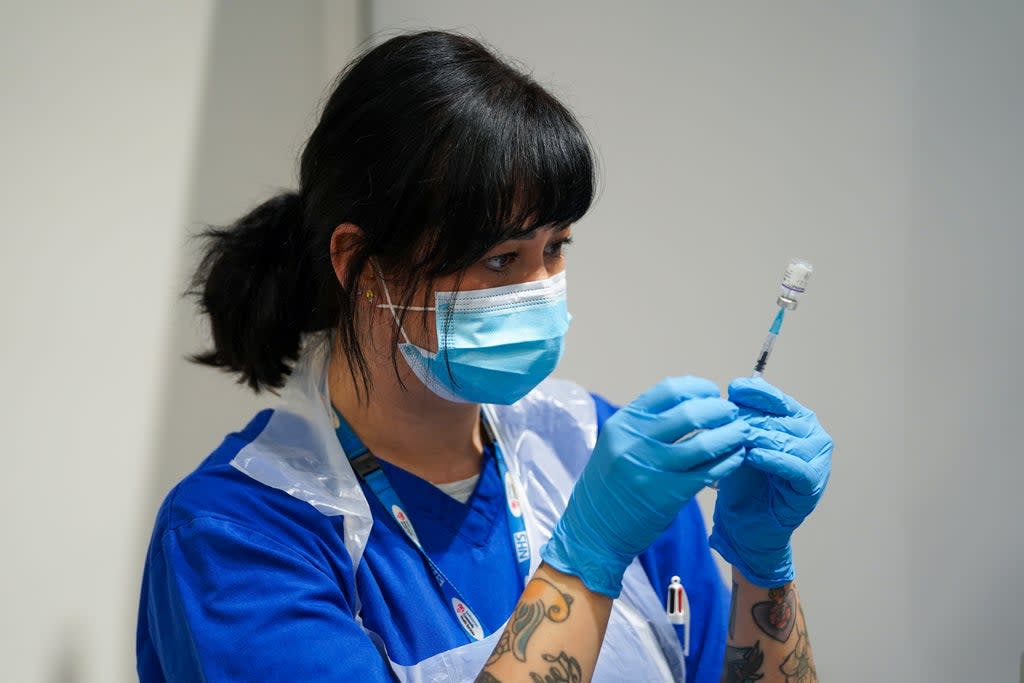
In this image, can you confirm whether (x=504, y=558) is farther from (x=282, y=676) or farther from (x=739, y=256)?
(x=739, y=256)

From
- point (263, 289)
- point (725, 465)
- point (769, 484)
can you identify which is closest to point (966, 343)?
point (769, 484)

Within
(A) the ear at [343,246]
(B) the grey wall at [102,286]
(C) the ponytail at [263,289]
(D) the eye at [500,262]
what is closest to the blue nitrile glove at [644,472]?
(D) the eye at [500,262]

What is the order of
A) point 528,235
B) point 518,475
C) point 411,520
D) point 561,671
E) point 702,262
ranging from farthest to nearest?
1. point 702,262
2. point 518,475
3. point 411,520
4. point 528,235
5. point 561,671

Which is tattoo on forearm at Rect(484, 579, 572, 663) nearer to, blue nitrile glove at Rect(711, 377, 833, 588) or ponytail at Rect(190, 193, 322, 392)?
blue nitrile glove at Rect(711, 377, 833, 588)

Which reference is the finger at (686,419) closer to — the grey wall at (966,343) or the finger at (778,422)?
the finger at (778,422)

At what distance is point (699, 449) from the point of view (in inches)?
40.0

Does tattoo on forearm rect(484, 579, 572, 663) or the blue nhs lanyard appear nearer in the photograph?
tattoo on forearm rect(484, 579, 572, 663)

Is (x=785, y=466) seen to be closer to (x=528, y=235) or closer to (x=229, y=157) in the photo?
(x=528, y=235)

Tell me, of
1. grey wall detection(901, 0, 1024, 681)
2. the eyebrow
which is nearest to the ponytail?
the eyebrow

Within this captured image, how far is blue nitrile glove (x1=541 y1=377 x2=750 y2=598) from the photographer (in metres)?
1.03

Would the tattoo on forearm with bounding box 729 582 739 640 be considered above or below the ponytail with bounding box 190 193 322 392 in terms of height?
below

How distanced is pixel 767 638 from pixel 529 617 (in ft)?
1.27

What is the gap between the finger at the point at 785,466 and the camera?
3.48ft

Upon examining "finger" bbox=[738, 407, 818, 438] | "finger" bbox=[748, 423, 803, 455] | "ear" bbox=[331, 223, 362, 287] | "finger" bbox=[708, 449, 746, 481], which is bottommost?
"finger" bbox=[708, 449, 746, 481]
